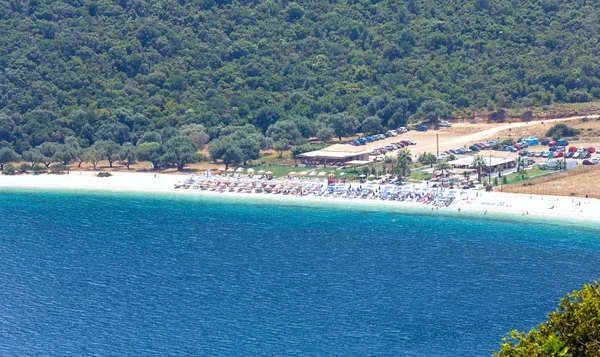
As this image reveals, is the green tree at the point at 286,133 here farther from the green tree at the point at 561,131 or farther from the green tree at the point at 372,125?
the green tree at the point at 561,131

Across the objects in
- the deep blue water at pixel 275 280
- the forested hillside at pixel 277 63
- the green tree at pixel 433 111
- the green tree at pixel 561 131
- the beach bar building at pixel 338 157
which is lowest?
the deep blue water at pixel 275 280

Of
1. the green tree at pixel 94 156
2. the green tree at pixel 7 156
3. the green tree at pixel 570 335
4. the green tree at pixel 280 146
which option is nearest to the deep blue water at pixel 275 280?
the green tree at pixel 94 156

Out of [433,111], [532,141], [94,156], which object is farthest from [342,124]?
[94,156]

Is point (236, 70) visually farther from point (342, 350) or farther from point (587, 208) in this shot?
point (342, 350)

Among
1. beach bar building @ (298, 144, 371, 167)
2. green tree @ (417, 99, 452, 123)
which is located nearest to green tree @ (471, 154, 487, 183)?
beach bar building @ (298, 144, 371, 167)

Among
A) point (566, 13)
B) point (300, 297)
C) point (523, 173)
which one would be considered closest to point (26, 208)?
point (300, 297)
